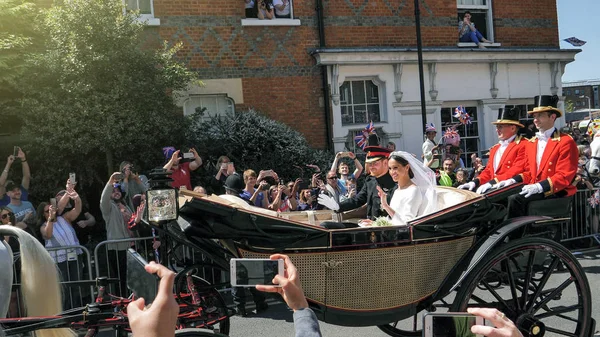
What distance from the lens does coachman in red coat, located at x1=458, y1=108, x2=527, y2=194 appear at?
6.02m

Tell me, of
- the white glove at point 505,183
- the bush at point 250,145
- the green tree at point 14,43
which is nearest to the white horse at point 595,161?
the bush at point 250,145

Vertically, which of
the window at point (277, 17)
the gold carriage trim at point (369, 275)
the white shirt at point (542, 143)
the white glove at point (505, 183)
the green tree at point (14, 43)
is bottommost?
the gold carriage trim at point (369, 275)

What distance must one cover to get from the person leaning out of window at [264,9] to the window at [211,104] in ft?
6.24

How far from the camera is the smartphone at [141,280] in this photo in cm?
315

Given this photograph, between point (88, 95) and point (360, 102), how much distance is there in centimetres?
641

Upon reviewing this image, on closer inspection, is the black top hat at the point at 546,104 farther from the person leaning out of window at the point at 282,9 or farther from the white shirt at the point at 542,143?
the person leaning out of window at the point at 282,9

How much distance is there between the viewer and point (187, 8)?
1220cm

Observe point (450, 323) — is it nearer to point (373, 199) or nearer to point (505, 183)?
point (505, 183)

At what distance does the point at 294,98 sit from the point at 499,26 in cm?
569

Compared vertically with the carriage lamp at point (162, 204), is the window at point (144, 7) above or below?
above

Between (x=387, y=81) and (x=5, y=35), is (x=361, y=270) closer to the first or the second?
(x=5, y=35)

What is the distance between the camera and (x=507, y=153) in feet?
20.1

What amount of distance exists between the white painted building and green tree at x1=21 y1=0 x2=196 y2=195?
4515 mm

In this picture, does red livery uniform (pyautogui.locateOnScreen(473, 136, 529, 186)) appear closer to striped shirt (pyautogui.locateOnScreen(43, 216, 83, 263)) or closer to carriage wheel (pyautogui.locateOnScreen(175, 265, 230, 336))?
carriage wheel (pyautogui.locateOnScreen(175, 265, 230, 336))
